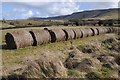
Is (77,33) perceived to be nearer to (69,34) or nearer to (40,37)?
(69,34)

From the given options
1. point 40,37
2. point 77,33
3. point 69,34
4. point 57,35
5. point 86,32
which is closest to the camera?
point 40,37

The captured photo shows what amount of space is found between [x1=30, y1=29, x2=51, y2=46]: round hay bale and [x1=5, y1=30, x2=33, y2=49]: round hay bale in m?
0.78

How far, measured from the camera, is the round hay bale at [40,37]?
20375mm

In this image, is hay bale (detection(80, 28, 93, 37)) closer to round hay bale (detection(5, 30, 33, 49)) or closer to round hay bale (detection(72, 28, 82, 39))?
round hay bale (detection(72, 28, 82, 39))

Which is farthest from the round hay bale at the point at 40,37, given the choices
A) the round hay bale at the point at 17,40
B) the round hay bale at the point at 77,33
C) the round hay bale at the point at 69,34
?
the round hay bale at the point at 77,33

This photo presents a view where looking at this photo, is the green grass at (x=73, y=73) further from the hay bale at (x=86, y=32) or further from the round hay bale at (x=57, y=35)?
the hay bale at (x=86, y=32)

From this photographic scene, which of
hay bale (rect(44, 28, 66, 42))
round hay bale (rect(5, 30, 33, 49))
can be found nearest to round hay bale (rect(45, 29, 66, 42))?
hay bale (rect(44, 28, 66, 42))

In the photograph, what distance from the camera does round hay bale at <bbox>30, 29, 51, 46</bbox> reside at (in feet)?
66.8

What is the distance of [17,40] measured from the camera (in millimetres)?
18516

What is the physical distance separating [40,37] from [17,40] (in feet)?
8.83

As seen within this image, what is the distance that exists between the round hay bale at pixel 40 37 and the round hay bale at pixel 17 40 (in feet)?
2.55

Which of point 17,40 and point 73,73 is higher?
point 17,40

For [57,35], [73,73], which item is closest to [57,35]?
[57,35]

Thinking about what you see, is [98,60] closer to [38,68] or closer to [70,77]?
[70,77]
